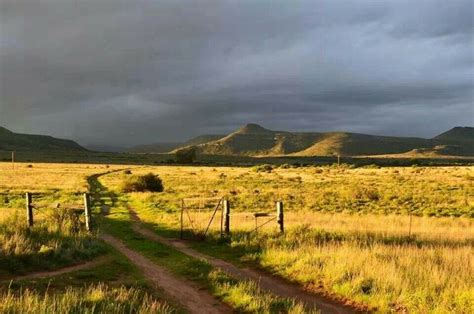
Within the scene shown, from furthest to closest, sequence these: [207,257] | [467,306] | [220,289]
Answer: [207,257] < [220,289] < [467,306]

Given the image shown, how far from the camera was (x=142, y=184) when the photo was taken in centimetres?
4209

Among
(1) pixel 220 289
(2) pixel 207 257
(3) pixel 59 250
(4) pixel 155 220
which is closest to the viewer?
(1) pixel 220 289

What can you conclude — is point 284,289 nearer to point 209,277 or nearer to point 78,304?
point 209,277

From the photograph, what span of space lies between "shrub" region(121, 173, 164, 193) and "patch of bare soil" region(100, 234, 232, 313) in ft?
88.5

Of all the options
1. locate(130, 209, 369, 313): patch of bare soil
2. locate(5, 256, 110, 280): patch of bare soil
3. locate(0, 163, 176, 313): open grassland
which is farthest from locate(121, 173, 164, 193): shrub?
locate(5, 256, 110, 280): patch of bare soil

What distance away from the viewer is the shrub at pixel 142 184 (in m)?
42.1

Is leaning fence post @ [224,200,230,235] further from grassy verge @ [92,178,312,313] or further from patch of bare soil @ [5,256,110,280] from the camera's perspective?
patch of bare soil @ [5,256,110,280]

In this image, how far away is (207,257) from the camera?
15.7m

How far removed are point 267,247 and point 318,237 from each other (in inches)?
110

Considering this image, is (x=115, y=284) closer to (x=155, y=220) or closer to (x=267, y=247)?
(x=267, y=247)

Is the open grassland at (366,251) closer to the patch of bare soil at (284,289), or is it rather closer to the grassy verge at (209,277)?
the patch of bare soil at (284,289)

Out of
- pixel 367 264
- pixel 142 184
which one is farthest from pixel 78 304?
Result: pixel 142 184

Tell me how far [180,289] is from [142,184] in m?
31.4

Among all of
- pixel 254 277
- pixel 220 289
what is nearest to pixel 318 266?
pixel 254 277
